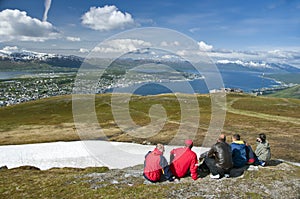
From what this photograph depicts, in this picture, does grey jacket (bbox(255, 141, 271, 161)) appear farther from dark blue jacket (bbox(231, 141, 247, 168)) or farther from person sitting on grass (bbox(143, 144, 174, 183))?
person sitting on grass (bbox(143, 144, 174, 183))

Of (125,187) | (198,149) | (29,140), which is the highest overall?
(125,187)

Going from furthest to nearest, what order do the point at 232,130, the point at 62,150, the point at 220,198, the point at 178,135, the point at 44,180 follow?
the point at 232,130 < the point at 178,135 < the point at 62,150 < the point at 44,180 < the point at 220,198

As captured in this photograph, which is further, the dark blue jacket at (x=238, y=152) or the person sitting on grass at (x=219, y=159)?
the dark blue jacket at (x=238, y=152)

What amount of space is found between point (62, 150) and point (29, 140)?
15894 mm

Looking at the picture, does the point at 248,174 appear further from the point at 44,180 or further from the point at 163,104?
the point at 163,104

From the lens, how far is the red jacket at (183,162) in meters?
15.7

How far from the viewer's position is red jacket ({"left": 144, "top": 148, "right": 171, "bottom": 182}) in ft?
51.8

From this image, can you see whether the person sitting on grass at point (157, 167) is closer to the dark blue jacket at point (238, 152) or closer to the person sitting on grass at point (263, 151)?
the dark blue jacket at point (238, 152)

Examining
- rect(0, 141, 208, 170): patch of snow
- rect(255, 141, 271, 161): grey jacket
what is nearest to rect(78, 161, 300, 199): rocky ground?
rect(255, 141, 271, 161): grey jacket

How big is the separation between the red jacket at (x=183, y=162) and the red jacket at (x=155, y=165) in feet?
1.78

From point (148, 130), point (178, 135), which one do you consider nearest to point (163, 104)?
point (148, 130)

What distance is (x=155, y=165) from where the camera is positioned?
1586cm

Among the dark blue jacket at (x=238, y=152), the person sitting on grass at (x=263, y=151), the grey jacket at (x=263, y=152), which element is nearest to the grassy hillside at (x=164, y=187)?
the person sitting on grass at (x=263, y=151)

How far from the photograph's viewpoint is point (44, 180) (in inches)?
765
